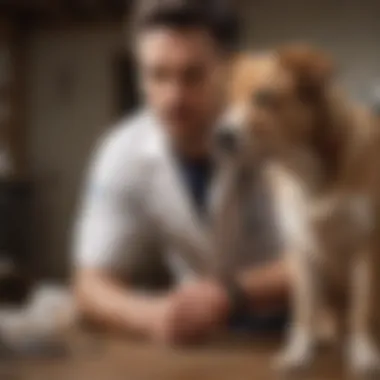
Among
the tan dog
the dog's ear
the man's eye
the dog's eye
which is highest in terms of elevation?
the man's eye

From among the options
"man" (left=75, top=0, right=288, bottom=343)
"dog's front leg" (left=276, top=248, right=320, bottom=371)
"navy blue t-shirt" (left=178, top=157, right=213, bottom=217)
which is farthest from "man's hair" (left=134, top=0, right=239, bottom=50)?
"dog's front leg" (left=276, top=248, right=320, bottom=371)

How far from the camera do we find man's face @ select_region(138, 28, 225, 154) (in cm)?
85

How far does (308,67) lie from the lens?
0.81m

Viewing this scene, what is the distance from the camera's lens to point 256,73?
806 mm

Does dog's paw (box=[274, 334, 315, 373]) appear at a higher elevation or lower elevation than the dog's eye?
lower

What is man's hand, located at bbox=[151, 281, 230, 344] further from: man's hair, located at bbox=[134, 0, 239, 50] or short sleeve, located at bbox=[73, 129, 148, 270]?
man's hair, located at bbox=[134, 0, 239, 50]

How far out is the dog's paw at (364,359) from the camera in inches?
31.9

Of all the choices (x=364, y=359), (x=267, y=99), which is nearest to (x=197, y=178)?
(x=267, y=99)

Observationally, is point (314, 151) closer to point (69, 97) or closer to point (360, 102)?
point (360, 102)

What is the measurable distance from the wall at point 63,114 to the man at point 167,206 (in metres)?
0.02

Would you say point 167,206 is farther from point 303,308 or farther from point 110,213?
point 303,308

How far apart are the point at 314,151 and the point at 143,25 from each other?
0.21 m

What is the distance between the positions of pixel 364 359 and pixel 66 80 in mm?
380

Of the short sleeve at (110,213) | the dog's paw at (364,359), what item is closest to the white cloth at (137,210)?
the short sleeve at (110,213)
